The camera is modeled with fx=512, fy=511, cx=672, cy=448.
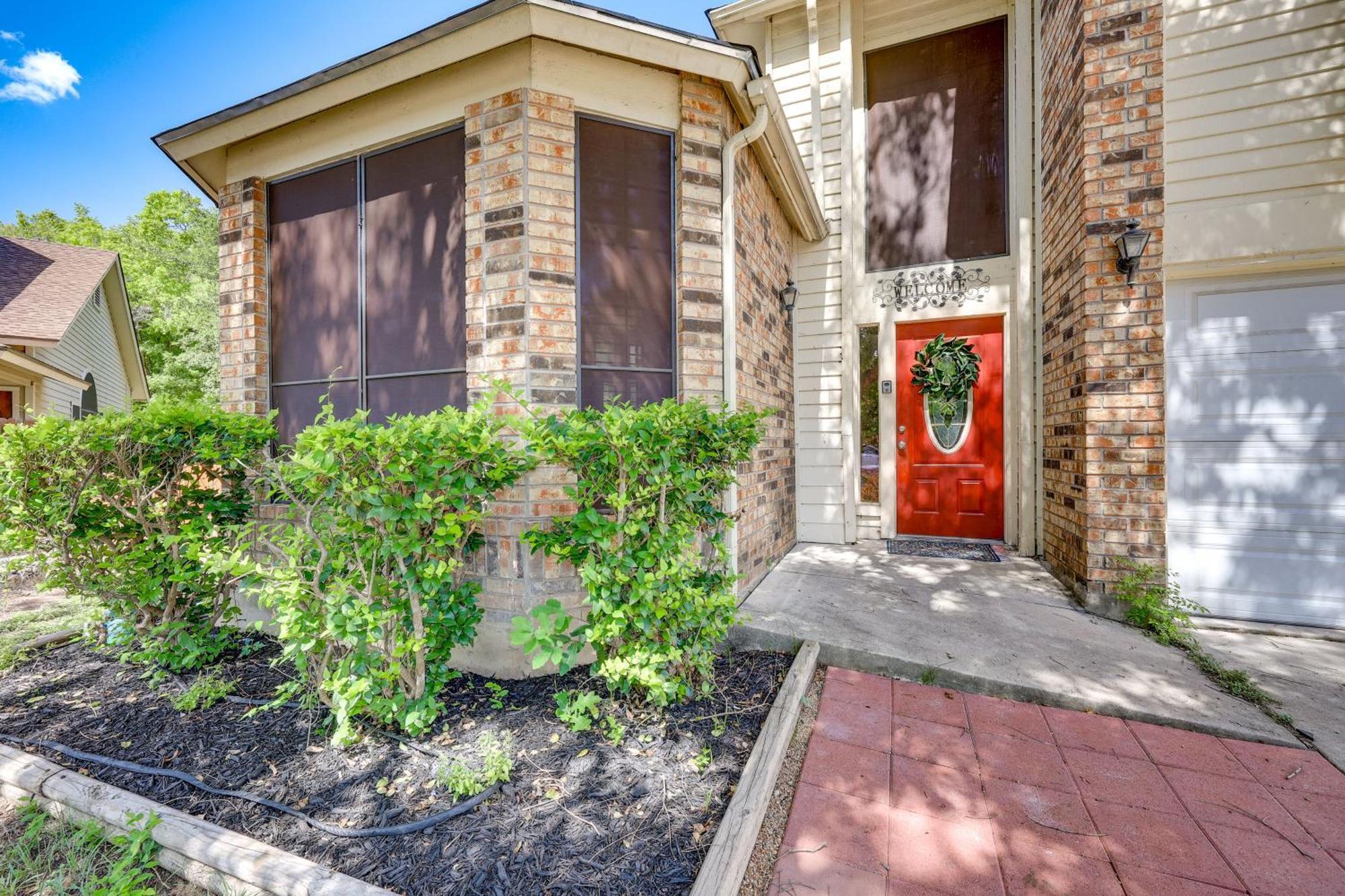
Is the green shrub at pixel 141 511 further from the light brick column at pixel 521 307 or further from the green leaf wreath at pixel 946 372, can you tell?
the green leaf wreath at pixel 946 372

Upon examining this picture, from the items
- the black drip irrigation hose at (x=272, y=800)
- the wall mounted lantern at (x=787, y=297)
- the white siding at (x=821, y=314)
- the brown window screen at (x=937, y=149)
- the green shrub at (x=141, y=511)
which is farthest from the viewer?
the white siding at (x=821, y=314)

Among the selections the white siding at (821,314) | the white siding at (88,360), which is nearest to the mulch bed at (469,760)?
the white siding at (821,314)

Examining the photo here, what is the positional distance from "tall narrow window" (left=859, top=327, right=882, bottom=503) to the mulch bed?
9.91 ft

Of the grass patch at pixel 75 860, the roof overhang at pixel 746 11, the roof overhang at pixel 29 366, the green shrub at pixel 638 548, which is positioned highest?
the roof overhang at pixel 746 11

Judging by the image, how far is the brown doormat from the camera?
4590mm

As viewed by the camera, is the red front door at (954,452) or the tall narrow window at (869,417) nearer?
the red front door at (954,452)

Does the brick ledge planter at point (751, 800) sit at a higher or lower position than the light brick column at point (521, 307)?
lower

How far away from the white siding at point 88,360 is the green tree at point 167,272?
3109 mm

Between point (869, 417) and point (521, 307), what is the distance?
395 cm

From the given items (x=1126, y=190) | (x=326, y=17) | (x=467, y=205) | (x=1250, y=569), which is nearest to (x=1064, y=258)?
(x=1126, y=190)

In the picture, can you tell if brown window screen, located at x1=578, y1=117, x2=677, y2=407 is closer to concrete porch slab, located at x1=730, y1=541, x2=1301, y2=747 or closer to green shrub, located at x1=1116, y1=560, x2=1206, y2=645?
concrete porch slab, located at x1=730, y1=541, x2=1301, y2=747

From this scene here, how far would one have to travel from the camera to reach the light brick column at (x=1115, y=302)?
3234 mm

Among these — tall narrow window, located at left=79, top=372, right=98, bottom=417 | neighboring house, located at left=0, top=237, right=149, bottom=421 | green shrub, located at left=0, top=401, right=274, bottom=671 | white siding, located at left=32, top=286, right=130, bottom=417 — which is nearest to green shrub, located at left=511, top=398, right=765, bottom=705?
green shrub, located at left=0, top=401, right=274, bottom=671

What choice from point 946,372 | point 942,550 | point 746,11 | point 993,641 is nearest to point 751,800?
point 993,641
